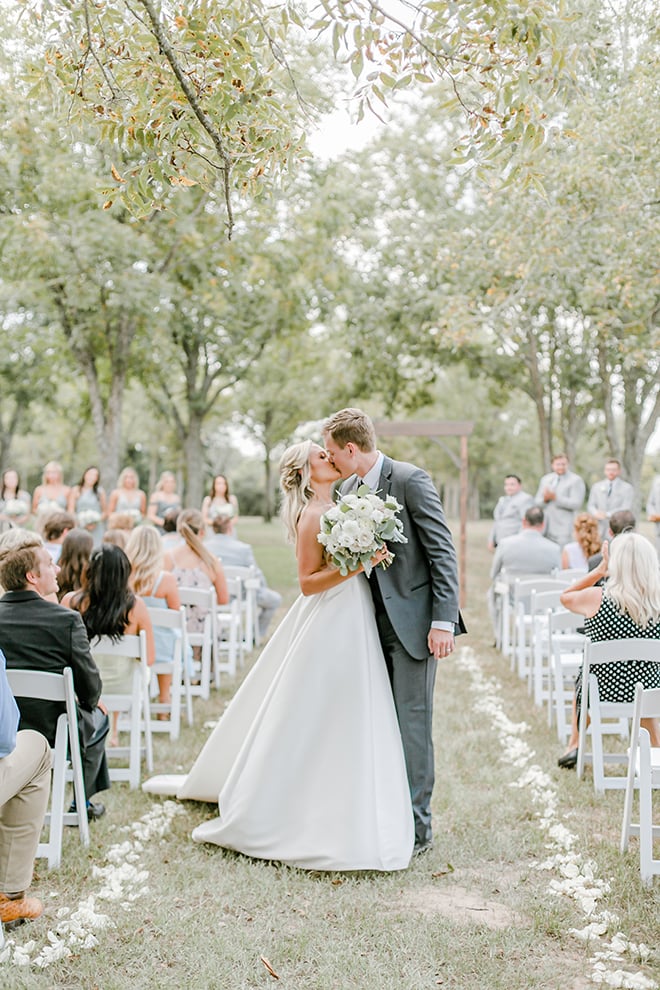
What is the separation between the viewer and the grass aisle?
3707 mm

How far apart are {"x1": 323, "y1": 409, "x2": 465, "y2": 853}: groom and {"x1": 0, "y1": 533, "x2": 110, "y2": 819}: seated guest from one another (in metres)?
1.54

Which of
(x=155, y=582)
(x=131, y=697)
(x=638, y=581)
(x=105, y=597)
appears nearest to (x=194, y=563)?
(x=155, y=582)

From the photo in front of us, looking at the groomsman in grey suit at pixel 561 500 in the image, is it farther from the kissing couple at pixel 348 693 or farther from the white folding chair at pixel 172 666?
the kissing couple at pixel 348 693

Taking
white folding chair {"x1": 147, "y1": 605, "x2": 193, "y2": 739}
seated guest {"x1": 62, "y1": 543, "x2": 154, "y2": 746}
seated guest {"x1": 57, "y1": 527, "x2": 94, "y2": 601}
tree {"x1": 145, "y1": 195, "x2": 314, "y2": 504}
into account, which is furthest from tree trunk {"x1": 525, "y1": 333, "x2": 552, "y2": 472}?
seated guest {"x1": 62, "y1": 543, "x2": 154, "y2": 746}

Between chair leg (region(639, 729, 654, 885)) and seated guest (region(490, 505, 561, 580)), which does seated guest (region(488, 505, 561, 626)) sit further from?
chair leg (region(639, 729, 654, 885))

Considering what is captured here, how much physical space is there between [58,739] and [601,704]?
10.7 feet

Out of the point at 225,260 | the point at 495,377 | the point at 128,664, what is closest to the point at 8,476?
the point at 225,260

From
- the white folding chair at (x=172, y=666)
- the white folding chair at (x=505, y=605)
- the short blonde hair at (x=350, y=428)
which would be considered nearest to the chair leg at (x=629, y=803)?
the short blonde hair at (x=350, y=428)

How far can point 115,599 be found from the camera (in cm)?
616

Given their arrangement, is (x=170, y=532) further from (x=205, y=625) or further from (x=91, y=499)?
(x=91, y=499)

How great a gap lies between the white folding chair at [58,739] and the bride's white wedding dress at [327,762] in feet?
2.29

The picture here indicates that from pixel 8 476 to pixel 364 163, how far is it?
1015 cm

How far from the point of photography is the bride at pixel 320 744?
4758 mm

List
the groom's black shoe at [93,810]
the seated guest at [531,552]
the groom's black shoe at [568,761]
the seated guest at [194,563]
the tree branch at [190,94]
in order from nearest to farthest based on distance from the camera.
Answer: the tree branch at [190,94] → the groom's black shoe at [93,810] → the groom's black shoe at [568,761] → the seated guest at [194,563] → the seated guest at [531,552]
